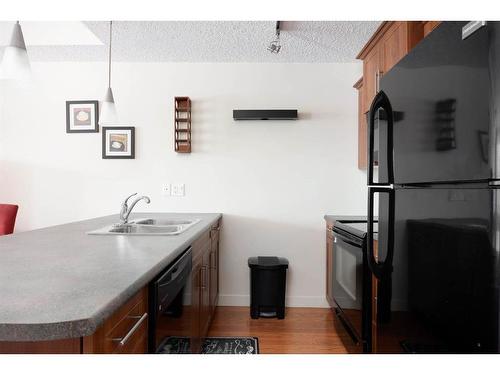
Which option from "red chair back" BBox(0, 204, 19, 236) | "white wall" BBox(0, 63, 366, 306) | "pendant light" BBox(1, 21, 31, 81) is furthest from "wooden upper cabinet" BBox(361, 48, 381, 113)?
"red chair back" BBox(0, 204, 19, 236)

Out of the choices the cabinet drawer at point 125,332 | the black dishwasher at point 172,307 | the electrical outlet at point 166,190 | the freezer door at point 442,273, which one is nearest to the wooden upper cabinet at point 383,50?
the freezer door at point 442,273

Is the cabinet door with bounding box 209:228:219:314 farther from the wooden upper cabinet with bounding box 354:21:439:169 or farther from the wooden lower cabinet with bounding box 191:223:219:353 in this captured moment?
the wooden upper cabinet with bounding box 354:21:439:169

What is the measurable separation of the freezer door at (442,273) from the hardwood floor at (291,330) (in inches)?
38.1

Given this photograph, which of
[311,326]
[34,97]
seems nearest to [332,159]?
A: [311,326]

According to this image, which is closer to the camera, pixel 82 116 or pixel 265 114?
pixel 265 114

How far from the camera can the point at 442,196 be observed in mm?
887

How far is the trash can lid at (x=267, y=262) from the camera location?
9.04 feet

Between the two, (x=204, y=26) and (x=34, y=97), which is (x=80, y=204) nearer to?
(x=34, y=97)

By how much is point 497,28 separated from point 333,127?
243 cm

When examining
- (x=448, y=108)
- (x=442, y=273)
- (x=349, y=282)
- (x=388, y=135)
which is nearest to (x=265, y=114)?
(x=349, y=282)

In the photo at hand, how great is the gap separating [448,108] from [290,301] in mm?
2603

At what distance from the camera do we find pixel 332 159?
3104 millimetres

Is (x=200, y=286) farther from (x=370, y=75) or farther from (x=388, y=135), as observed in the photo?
(x=370, y=75)

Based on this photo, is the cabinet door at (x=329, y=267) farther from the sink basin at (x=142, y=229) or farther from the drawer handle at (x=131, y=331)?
the drawer handle at (x=131, y=331)
